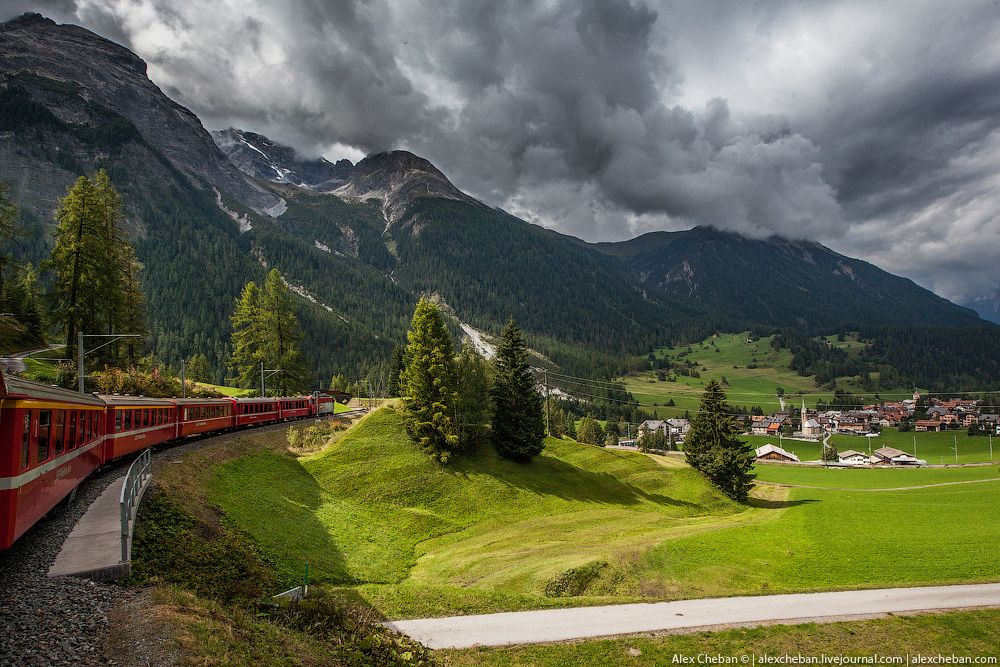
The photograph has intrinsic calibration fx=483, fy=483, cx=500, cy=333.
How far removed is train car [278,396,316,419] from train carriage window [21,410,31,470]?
40.0 m

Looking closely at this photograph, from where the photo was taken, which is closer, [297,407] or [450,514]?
[450,514]

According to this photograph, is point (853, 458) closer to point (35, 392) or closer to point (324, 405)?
point (324, 405)

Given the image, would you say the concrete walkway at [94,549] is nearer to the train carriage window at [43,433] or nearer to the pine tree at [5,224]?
the train carriage window at [43,433]

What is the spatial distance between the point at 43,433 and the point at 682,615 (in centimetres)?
2198

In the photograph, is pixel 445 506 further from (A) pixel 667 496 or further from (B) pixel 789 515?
(B) pixel 789 515

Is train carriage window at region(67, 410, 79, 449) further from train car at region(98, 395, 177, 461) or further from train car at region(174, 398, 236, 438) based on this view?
train car at region(174, 398, 236, 438)

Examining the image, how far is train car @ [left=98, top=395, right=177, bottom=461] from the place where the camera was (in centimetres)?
2355

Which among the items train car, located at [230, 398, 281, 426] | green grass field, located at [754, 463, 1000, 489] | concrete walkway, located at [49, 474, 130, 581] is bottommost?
green grass field, located at [754, 463, 1000, 489]

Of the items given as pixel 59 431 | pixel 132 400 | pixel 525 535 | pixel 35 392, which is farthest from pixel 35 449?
pixel 525 535

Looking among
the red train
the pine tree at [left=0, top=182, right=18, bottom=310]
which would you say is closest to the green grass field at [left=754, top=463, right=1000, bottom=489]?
the red train

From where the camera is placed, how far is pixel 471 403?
162ft

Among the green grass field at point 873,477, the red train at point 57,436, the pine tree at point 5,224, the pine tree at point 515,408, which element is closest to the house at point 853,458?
the green grass field at point 873,477

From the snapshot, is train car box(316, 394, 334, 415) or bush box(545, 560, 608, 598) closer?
bush box(545, 560, 608, 598)

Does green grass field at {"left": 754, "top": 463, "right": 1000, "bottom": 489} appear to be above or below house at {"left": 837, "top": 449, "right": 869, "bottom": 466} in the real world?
above
